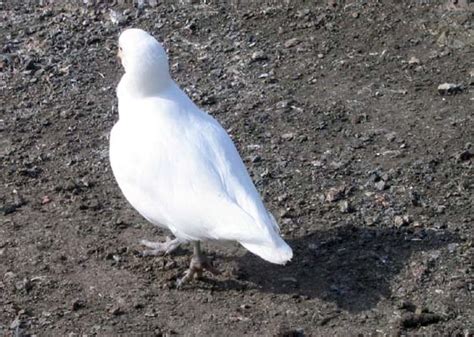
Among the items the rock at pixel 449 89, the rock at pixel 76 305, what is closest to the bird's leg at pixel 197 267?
the rock at pixel 76 305

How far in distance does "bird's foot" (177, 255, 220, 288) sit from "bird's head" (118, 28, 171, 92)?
1105 mm

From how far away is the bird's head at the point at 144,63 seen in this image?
6.45 meters

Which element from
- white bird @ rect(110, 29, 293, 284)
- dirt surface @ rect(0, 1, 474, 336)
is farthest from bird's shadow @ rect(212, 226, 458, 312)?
white bird @ rect(110, 29, 293, 284)

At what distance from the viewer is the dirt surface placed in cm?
590

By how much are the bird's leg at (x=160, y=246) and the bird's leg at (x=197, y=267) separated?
0.28 metres

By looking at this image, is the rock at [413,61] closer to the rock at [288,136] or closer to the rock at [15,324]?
the rock at [288,136]

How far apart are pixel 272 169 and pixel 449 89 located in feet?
5.49

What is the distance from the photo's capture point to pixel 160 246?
6.49 metres

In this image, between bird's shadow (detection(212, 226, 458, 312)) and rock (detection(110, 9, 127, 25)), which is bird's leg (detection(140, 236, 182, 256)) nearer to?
bird's shadow (detection(212, 226, 458, 312))

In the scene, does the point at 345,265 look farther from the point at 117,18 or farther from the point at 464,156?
the point at 117,18

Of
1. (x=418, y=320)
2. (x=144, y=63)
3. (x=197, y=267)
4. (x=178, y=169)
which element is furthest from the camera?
(x=144, y=63)

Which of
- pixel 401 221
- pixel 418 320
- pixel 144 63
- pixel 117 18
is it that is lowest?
pixel 418 320

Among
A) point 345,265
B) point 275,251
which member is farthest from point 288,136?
point 275,251

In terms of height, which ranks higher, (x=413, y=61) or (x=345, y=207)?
(x=413, y=61)
